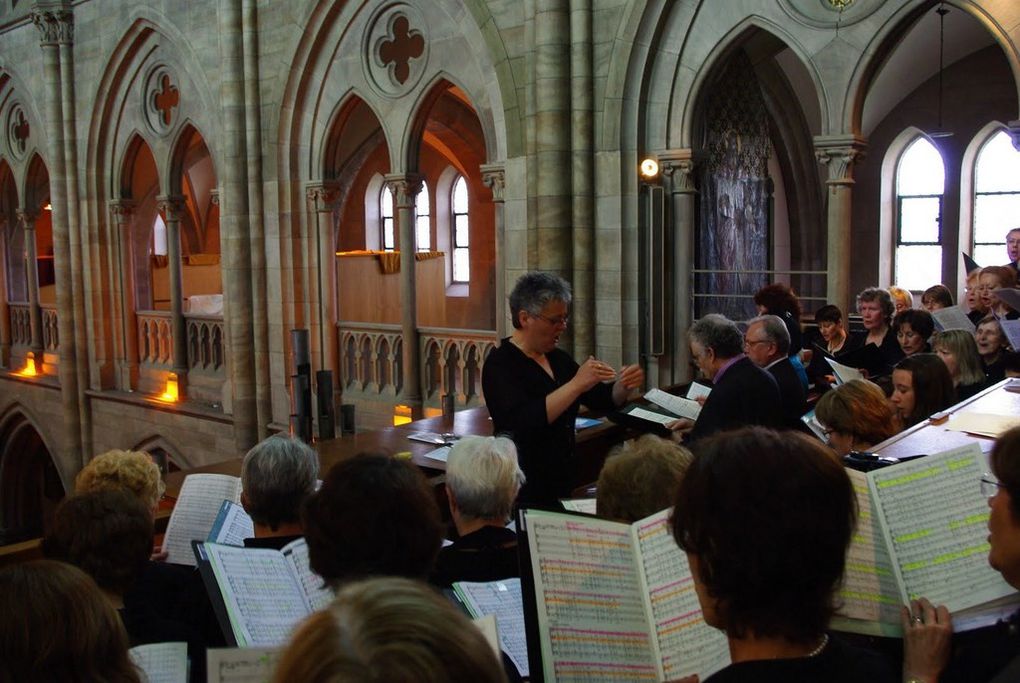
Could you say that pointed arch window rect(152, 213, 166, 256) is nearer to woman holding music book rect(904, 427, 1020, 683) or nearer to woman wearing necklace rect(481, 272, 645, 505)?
woman wearing necklace rect(481, 272, 645, 505)

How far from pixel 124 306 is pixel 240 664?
13278 mm

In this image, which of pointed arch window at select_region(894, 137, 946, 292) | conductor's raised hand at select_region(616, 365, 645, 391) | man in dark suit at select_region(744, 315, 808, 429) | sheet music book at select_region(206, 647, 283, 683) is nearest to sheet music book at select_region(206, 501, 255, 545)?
sheet music book at select_region(206, 647, 283, 683)

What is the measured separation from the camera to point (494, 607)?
7.03 feet

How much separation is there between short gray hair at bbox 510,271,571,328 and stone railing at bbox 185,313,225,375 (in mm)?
9367

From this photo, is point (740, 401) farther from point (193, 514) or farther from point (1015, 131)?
point (1015, 131)

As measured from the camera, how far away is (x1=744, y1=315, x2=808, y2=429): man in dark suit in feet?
14.0

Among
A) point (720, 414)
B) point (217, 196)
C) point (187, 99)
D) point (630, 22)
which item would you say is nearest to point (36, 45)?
point (187, 99)

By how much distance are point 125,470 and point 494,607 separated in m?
1.60

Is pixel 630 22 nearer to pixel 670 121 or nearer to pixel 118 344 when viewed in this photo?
pixel 670 121

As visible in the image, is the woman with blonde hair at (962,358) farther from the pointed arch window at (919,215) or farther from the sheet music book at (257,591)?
the pointed arch window at (919,215)

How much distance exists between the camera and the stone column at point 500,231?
28.3 ft

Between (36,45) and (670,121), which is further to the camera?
(36,45)

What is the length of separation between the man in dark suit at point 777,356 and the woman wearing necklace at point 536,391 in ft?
2.66

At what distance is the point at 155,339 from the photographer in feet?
44.8
